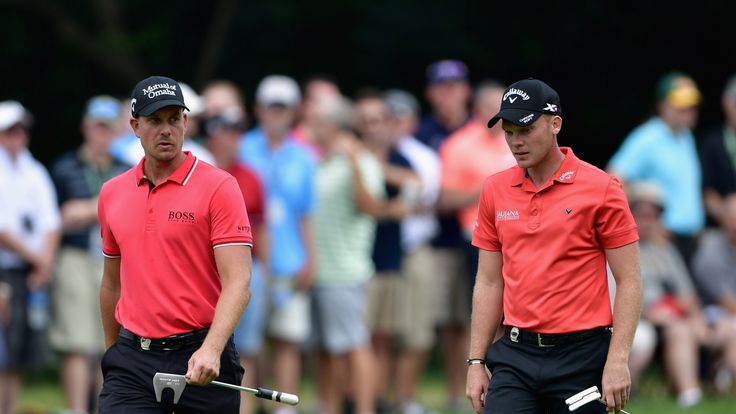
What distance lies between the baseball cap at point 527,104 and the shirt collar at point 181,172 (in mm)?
1458

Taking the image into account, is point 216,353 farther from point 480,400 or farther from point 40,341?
point 40,341

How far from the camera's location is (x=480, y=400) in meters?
6.89

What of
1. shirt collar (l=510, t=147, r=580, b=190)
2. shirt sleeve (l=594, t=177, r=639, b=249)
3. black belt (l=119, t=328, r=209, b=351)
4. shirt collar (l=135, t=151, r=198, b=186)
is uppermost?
shirt collar (l=510, t=147, r=580, b=190)

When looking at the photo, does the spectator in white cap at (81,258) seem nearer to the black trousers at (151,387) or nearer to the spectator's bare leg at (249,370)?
the spectator's bare leg at (249,370)

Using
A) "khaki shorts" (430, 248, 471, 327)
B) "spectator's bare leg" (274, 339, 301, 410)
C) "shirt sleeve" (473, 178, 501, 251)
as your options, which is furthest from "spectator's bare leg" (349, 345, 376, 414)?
"shirt sleeve" (473, 178, 501, 251)

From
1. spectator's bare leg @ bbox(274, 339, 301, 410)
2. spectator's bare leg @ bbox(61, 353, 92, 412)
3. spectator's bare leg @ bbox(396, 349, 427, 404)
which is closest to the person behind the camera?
spectator's bare leg @ bbox(61, 353, 92, 412)

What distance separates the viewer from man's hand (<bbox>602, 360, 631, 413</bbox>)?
6442 mm

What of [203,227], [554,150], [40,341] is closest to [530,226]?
[554,150]

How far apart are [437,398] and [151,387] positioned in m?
7.81

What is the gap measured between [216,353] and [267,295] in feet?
16.8

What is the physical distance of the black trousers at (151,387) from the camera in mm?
6539

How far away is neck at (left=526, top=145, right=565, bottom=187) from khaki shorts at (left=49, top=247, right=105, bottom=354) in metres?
5.56

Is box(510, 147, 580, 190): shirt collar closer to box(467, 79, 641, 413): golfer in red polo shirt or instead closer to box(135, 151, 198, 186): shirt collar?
box(467, 79, 641, 413): golfer in red polo shirt

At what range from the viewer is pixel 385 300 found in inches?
494
